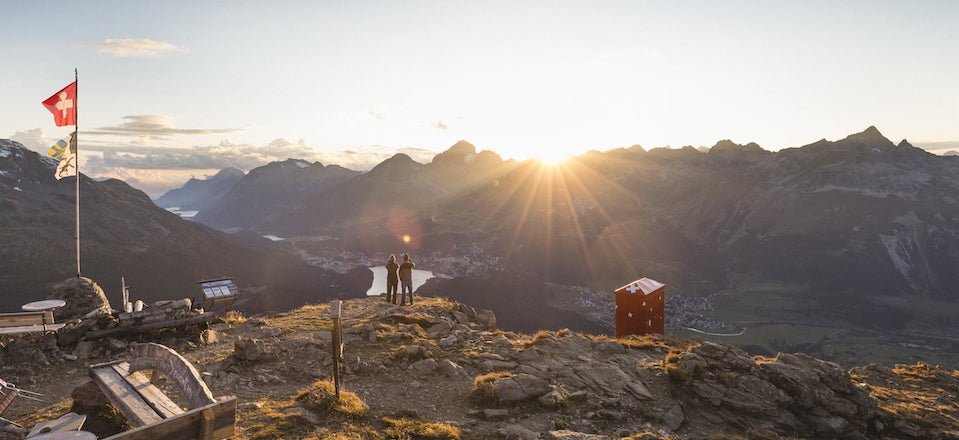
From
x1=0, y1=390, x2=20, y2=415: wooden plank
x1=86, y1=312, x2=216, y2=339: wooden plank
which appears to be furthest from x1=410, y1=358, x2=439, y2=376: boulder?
x1=0, y1=390, x2=20, y2=415: wooden plank

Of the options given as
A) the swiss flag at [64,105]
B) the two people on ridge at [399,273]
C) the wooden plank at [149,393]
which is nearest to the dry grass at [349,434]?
the wooden plank at [149,393]

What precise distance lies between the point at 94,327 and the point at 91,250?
22160 centimetres

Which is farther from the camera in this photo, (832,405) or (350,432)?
(832,405)

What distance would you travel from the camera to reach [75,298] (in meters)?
23.2

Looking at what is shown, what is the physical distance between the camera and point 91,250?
19038 cm

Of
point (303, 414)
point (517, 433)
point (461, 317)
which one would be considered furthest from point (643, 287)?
point (303, 414)

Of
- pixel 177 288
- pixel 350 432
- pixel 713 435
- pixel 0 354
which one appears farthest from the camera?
pixel 177 288

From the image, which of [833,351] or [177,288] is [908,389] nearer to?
[833,351]

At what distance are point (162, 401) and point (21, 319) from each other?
52.0 ft

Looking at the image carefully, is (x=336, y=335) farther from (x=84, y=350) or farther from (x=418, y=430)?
(x=84, y=350)

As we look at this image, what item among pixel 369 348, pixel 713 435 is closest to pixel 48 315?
pixel 369 348

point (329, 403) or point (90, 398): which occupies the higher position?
point (90, 398)

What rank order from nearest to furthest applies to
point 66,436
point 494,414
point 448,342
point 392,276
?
point 66,436 → point 494,414 → point 448,342 → point 392,276

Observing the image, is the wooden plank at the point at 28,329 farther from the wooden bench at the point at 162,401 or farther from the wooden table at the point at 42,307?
the wooden bench at the point at 162,401
